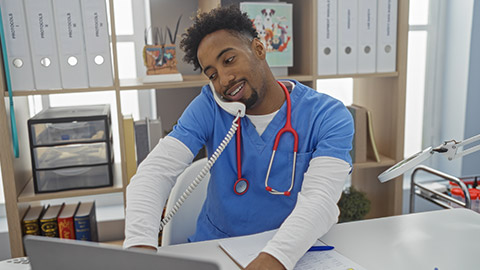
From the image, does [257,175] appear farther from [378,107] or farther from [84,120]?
[378,107]

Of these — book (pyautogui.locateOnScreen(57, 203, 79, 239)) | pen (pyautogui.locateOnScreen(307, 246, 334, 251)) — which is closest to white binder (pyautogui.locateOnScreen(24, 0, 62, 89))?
book (pyautogui.locateOnScreen(57, 203, 79, 239))

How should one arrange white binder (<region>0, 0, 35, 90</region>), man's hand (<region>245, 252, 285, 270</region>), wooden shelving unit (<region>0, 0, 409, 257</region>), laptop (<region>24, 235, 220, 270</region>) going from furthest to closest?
wooden shelving unit (<region>0, 0, 409, 257</region>)
white binder (<region>0, 0, 35, 90</region>)
man's hand (<region>245, 252, 285, 270</region>)
laptop (<region>24, 235, 220, 270</region>)

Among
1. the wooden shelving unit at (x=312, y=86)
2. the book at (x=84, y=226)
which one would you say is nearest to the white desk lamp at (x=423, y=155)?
the wooden shelving unit at (x=312, y=86)

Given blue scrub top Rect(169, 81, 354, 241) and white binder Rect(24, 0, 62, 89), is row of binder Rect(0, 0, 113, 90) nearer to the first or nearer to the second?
white binder Rect(24, 0, 62, 89)

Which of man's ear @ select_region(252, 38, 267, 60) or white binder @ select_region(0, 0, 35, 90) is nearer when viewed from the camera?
man's ear @ select_region(252, 38, 267, 60)

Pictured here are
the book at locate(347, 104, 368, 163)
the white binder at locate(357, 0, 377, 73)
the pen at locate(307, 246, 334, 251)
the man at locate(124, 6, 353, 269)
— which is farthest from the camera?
the book at locate(347, 104, 368, 163)

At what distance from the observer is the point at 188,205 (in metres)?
1.47

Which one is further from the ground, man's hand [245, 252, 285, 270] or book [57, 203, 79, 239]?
man's hand [245, 252, 285, 270]

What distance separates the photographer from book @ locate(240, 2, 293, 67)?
1.88 meters

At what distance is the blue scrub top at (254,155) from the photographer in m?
1.30

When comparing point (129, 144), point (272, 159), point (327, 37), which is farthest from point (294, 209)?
point (327, 37)

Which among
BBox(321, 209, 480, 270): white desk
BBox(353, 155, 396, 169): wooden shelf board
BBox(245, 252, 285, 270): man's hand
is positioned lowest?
BBox(353, 155, 396, 169): wooden shelf board

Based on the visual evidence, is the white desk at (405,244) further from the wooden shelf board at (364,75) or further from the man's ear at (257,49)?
the wooden shelf board at (364,75)

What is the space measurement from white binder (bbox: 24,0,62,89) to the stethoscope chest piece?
0.89 m
